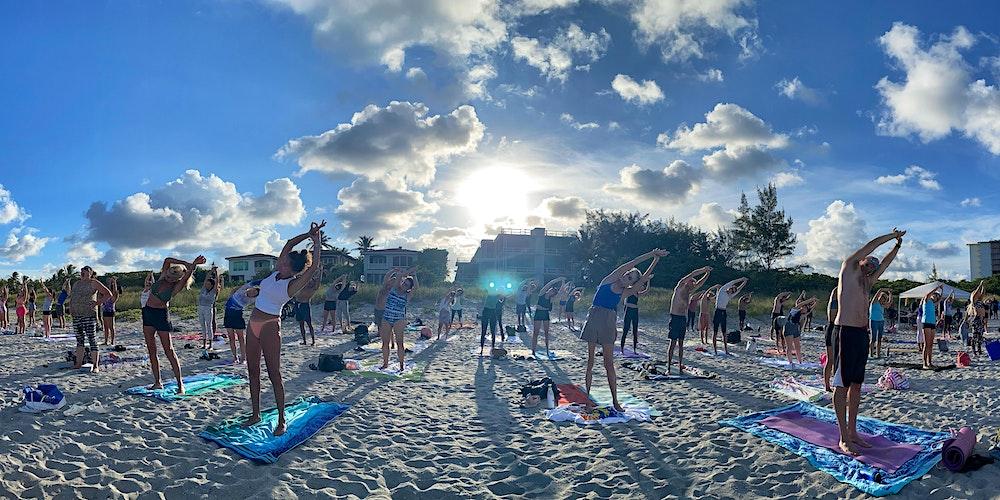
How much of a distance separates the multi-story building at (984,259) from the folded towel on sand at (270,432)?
214 ft

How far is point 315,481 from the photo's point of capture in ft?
15.8

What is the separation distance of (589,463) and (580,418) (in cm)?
149

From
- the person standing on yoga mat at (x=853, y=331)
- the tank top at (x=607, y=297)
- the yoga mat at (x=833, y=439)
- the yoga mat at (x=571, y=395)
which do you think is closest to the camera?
the yoga mat at (x=833, y=439)

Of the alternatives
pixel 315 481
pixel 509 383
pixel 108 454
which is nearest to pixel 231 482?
pixel 315 481

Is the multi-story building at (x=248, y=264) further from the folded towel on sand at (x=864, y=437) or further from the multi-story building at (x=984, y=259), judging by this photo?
the multi-story building at (x=984, y=259)

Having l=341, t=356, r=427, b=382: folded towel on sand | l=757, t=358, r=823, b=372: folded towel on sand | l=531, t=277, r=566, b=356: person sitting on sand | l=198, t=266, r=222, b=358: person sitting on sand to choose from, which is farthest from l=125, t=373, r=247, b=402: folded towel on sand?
l=757, t=358, r=823, b=372: folded towel on sand

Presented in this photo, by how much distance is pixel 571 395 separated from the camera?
8.38 meters

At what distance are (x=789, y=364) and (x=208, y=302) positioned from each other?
41.9ft

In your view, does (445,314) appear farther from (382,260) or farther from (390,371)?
(382,260)

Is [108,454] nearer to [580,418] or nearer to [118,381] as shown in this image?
[118,381]

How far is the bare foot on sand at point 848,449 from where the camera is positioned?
17.1 ft

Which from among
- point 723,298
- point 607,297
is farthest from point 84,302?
point 723,298

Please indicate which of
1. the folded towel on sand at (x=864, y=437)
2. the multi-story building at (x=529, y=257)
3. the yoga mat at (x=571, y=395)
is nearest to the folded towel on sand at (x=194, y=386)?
the yoga mat at (x=571, y=395)

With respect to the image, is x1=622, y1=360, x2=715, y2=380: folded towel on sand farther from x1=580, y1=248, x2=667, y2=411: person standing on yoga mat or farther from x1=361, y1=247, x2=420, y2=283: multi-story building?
x1=361, y1=247, x2=420, y2=283: multi-story building
